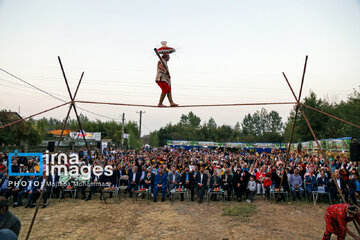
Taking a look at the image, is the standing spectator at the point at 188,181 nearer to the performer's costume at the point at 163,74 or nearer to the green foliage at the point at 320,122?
the performer's costume at the point at 163,74

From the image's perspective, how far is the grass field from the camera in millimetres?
5555

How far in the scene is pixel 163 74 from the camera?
17.3 feet

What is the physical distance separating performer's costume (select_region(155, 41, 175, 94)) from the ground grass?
4580 mm

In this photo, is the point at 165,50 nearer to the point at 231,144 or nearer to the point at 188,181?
the point at 188,181

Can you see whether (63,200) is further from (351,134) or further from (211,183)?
(351,134)

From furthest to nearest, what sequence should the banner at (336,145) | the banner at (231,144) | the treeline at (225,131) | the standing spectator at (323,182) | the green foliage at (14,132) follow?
the treeline at (225,131) < the banner at (231,144) < the green foliage at (14,132) < the banner at (336,145) < the standing spectator at (323,182)

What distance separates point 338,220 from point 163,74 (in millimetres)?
4533

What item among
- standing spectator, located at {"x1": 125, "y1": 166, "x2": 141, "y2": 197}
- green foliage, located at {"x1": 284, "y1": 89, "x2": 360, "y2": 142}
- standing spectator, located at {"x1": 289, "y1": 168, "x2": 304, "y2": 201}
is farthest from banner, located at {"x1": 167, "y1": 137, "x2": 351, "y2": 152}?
Answer: standing spectator, located at {"x1": 125, "y1": 166, "x2": 141, "y2": 197}

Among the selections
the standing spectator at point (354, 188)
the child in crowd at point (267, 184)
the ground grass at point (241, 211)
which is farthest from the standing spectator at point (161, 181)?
the standing spectator at point (354, 188)

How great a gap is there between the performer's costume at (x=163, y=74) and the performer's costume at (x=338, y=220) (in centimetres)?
422

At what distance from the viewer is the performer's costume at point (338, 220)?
3.96 metres

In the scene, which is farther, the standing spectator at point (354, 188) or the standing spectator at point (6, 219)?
Result: the standing spectator at point (354, 188)

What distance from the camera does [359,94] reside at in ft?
71.9

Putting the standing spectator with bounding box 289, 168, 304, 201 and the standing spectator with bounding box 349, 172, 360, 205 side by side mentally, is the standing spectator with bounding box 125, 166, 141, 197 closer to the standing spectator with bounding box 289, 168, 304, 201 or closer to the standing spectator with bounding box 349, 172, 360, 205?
the standing spectator with bounding box 289, 168, 304, 201
